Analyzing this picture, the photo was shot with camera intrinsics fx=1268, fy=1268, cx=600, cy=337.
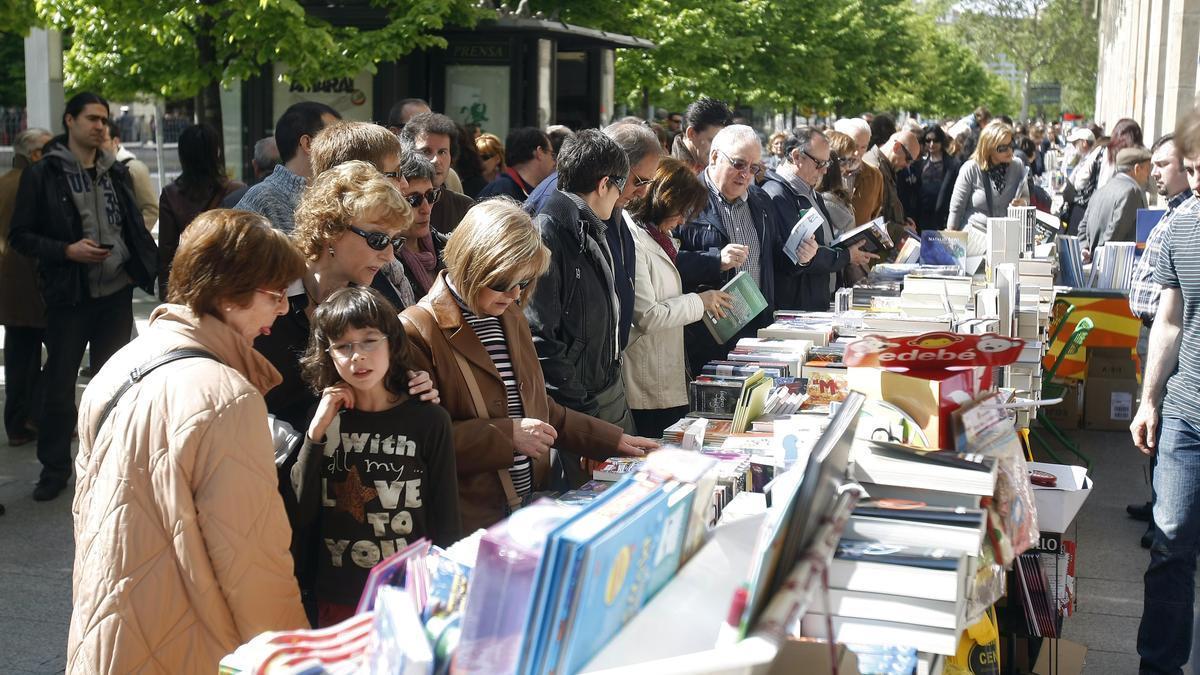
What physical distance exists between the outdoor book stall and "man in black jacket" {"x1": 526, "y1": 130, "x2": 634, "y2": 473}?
0.57 m

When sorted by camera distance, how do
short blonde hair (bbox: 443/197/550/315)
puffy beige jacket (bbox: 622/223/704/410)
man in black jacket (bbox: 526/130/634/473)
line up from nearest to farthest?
1. short blonde hair (bbox: 443/197/550/315)
2. man in black jacket (bbox: 526/130/634/473)
3. puffy beige jacket (bbox: 622/223/704/410)

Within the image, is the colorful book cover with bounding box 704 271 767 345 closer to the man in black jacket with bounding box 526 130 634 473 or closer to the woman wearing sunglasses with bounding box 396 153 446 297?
the man in black jacket with bounding box 526 130 634 473

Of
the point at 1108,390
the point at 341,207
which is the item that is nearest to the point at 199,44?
the point at 1108,390

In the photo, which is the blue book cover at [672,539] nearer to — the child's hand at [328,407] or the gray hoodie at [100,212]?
the child's hand at [328,407]

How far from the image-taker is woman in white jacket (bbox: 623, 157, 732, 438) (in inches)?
225

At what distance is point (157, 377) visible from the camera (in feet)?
9.03

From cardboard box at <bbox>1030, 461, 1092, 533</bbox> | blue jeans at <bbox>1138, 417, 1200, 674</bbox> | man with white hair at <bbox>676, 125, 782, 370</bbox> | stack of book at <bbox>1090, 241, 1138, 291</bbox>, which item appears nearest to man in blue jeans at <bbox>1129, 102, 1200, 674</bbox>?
blue jeans at <bbox>1138, 417, 1200, 674</bbox>

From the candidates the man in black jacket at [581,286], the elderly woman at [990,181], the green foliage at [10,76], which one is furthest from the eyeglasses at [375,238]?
the green foliage at [10,76]

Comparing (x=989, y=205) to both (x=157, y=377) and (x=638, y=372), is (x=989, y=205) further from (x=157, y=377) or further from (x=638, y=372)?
(x=157, y=377)

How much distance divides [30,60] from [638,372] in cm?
1005

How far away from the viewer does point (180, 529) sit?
2.72 metres

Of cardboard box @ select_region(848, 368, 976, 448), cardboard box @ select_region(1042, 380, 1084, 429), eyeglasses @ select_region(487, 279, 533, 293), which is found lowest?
cardboard box @ select_region(1042, 380, 1084, 429)

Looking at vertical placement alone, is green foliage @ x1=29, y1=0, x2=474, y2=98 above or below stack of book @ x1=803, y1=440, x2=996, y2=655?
above

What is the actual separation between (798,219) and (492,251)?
432 centimetres
